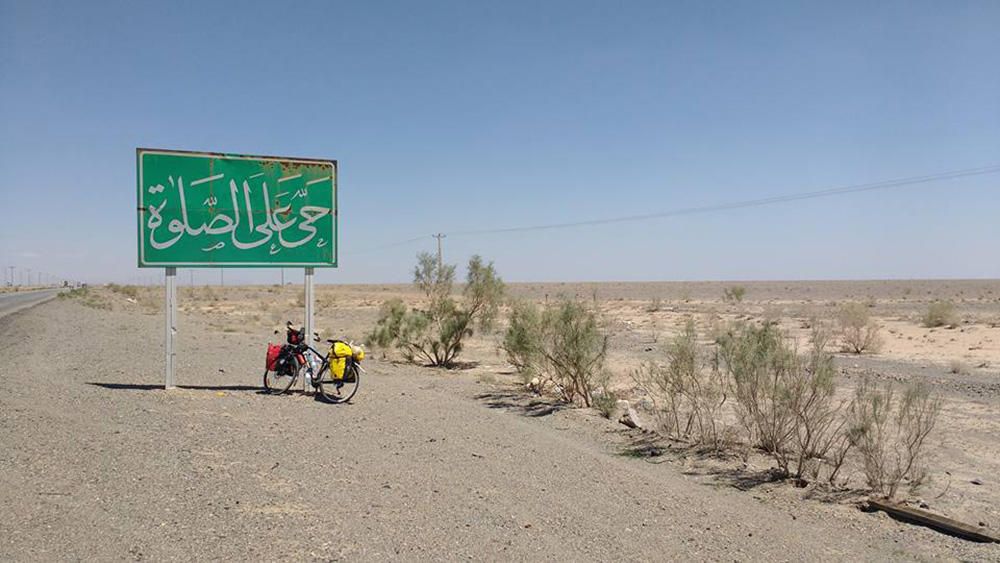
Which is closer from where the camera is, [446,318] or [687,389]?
[687,389]

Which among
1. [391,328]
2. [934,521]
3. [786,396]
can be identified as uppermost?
[391,328]

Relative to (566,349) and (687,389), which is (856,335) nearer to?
(566,349)

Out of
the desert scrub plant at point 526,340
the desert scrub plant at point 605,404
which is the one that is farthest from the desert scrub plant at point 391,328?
the desert scrub plant at point 605,404

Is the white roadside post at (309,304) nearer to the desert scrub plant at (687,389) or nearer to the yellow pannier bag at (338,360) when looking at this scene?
the yellow pannier bag at (338,360)

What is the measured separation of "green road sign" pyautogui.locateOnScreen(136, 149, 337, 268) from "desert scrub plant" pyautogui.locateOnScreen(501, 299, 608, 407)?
4.65 meters

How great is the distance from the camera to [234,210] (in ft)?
49.4

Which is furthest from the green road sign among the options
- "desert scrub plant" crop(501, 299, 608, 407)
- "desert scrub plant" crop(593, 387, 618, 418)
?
"desert scrub plant" crop(593, 387, 618, 418)

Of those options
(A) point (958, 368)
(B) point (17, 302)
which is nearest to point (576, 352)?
(A) point (958, 368)

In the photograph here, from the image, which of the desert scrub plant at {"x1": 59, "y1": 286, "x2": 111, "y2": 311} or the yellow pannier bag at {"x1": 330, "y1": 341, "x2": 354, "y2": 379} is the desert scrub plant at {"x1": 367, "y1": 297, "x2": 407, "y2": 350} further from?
the desert scrub plant at {"x1": 59, "y1": 286, "x2": 111, "y2": 311}

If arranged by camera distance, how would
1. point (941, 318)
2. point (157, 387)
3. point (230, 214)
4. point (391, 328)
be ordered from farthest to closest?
point (941, 318)
point (391, 328)
point (230, 214)
point (157, 387)

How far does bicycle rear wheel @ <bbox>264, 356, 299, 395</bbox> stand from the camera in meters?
14.3

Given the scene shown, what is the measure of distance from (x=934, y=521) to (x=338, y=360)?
935 cm

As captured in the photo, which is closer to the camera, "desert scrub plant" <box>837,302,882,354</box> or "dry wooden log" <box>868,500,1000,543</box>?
"dry wooden log" <box>868,500,1000,543</box>

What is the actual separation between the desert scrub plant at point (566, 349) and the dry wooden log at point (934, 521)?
692cm
